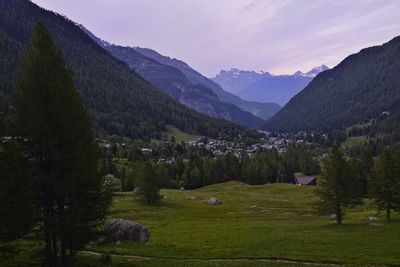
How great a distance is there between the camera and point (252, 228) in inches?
2756

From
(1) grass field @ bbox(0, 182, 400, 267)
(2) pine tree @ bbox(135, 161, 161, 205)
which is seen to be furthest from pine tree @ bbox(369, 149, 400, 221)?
(2) pine tree @ bbox(135, 161, 161, 205)

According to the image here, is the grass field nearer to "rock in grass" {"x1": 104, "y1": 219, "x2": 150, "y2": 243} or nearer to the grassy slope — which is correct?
the grassy slope

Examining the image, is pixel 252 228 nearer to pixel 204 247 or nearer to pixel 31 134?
pixel 204 247

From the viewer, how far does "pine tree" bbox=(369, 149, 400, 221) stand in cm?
7456

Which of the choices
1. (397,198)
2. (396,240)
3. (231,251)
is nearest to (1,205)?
(231,251)

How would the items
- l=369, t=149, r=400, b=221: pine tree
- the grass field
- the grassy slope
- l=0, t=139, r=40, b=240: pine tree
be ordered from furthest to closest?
1. l=369, t=149, r=400, b=221: pine tree
2. the grassy slope
3. the grass field
4. l=0, t=139, r=40, b=240: pine tree

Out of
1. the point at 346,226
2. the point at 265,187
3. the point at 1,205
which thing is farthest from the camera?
the point at 265,187

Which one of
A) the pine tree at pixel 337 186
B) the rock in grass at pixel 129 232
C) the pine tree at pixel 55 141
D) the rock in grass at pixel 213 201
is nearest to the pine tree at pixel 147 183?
the rock in grass at pixel 213 201

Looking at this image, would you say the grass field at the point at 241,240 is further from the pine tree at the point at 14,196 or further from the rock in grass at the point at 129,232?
the pine tree at the point at 14,196

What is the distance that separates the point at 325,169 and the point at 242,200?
5040 centimetres

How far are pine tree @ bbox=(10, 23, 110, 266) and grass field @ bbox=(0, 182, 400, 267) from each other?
14.2ft

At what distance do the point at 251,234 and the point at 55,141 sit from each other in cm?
3905

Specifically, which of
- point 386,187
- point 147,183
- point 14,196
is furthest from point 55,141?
point 147,183

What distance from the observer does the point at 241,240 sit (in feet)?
186
